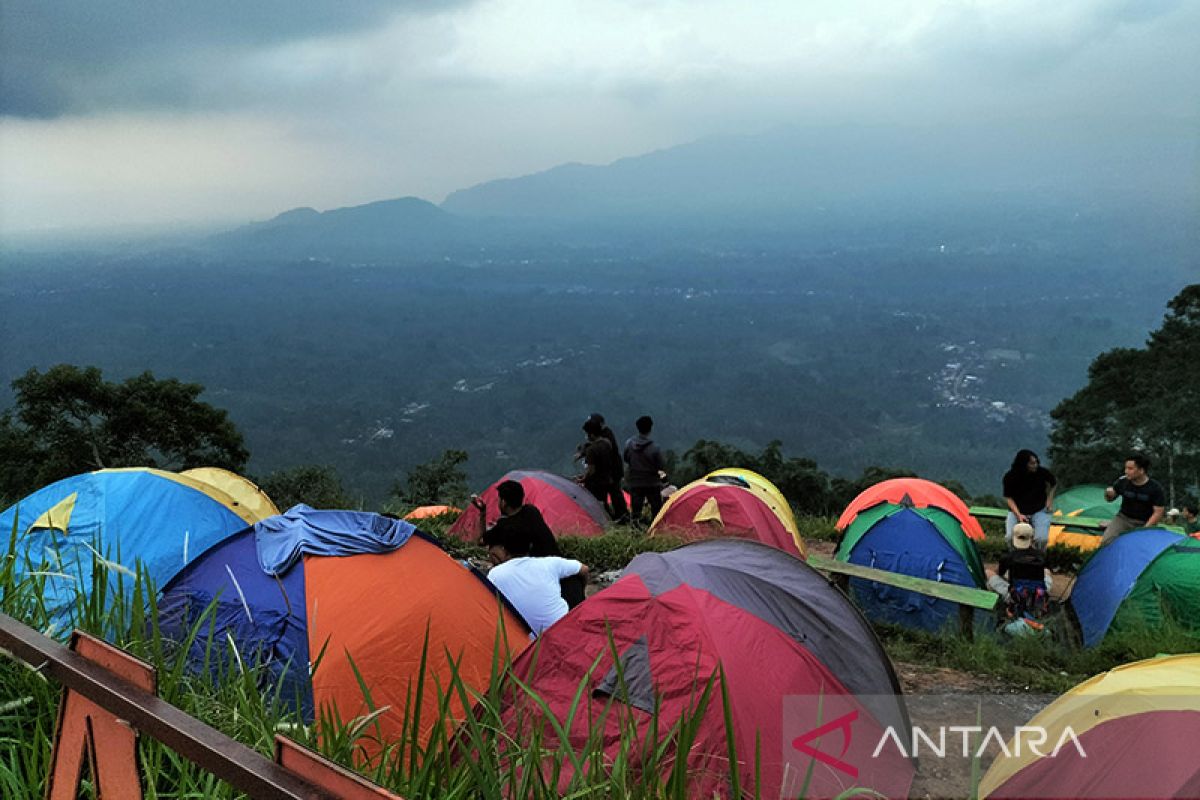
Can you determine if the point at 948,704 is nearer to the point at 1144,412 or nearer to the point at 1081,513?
the point at 1081,513

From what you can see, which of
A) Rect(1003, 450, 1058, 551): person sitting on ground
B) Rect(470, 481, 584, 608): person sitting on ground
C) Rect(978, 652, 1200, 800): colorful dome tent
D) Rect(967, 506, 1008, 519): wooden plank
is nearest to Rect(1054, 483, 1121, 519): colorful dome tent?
Rect(967, 506, 1008, 519): wooden plank

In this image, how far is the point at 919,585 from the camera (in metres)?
7.21

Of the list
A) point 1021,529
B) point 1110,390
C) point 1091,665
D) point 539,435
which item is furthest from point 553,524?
point 539,435

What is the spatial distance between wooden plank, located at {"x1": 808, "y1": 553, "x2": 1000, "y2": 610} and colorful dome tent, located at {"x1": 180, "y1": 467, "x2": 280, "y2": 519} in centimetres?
492

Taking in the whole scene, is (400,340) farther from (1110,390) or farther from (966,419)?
(1110,390)

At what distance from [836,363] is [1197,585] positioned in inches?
5992

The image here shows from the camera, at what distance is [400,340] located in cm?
18200

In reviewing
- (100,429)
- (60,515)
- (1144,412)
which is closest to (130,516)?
(60,515)

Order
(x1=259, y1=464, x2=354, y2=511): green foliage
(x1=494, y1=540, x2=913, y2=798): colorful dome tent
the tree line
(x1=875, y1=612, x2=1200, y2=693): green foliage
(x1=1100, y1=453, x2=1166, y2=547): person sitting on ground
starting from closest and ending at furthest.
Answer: (x1=494, y1=540, x2=913, y2=798): colorful dome tent < (x1=875, y1=612, x2=1200, y2=693): green foliage < (x1=1100, y1=453, x2=1166, y2=547): person sitting on ground < the tree line < (x1=259, y1=464, x2=354, y2=511): green foliage

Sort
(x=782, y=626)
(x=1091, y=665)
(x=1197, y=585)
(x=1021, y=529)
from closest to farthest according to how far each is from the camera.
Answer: (x=782, y=626)
(x=1091, y=665)
(x=1197, y=585)
(x=1021, y=529)

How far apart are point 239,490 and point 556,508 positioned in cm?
415

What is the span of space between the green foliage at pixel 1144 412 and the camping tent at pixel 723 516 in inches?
926

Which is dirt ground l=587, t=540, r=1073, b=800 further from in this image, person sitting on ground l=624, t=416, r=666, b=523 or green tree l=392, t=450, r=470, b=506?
green tree l=392, t=450, r=470, b=506

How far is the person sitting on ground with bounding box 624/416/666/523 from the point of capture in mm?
9414
